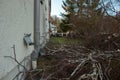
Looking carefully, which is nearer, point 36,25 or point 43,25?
point 36,25

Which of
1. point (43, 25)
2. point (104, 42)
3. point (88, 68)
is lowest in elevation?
point (88, 68)

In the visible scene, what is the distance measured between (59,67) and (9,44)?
150cm

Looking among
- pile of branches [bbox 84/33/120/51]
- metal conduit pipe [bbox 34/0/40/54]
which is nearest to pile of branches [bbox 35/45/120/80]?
pile of branches [bbox 84/33/120/51]

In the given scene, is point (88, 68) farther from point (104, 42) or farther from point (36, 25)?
point (36, 25)

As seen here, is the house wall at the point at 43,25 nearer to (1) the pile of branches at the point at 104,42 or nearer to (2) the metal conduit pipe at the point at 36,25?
(2) the metal conduit pipe at the point at 36,25

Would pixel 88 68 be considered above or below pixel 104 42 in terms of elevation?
below

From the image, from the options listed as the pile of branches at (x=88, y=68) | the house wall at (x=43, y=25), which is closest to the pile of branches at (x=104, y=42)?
the pile of branches at (x=88, y=68)

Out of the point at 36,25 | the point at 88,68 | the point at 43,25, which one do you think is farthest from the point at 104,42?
the point at 43,25

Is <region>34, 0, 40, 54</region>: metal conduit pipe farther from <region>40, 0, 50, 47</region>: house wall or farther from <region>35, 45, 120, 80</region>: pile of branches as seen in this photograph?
<region>35, 45, 120, 80</region>: pile of branches

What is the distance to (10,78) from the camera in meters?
4.48

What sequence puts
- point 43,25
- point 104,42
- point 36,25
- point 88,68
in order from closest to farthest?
point 88,68 < point 104,42 < point 36,25 < point 43,25

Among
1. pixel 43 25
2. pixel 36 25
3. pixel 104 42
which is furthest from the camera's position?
pixel 43 25

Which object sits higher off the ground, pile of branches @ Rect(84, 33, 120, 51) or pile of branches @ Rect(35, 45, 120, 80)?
pile of branches @ Rect(84, 33, 120, 51)

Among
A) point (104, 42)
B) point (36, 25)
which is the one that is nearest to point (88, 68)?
point (104, 42)
